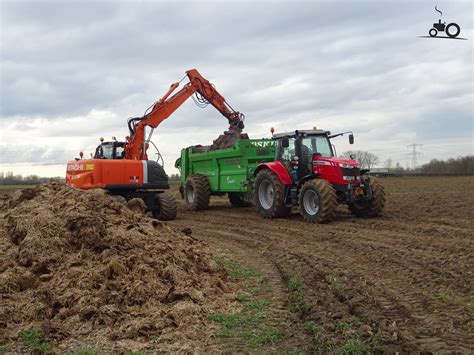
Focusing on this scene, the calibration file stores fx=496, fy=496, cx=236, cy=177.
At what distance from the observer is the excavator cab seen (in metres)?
15.6

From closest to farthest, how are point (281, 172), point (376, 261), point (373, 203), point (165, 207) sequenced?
point (376, 261)
point (373, 203)
point (281, 172)
point (165, 207)

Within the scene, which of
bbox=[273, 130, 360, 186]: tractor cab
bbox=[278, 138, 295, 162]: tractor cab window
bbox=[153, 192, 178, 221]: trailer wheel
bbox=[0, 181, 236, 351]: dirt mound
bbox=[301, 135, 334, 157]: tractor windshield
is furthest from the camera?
bbox=[153, 192, 178, 221]: trailer wheel

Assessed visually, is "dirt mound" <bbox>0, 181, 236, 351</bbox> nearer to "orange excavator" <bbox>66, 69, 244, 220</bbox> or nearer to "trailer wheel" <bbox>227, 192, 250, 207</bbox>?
"orange excavator" <bbox>66, 69, 244, 220</bbox>

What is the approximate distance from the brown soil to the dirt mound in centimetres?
85

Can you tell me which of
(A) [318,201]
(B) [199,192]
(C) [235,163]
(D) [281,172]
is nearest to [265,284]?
(A) [318,201]

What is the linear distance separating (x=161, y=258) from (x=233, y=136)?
38.3ft

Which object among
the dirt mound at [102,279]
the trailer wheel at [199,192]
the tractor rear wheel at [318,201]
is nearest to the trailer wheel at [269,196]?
the tractor rear wheel at [318,201]

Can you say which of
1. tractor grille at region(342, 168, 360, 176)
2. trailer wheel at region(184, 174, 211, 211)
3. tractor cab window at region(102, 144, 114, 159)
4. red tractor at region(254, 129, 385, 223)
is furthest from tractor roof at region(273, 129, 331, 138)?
tractor cab window at region(102, 144, 114, 159)

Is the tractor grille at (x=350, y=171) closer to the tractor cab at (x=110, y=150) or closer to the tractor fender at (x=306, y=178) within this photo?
the tractor fender at (x=306, y=178)

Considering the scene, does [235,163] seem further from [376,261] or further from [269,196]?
[376,261]

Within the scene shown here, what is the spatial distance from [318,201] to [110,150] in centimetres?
696

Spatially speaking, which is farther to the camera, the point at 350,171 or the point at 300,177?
the point at 300,177

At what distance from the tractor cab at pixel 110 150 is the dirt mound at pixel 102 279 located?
291 inches

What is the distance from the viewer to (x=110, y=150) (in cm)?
1564
